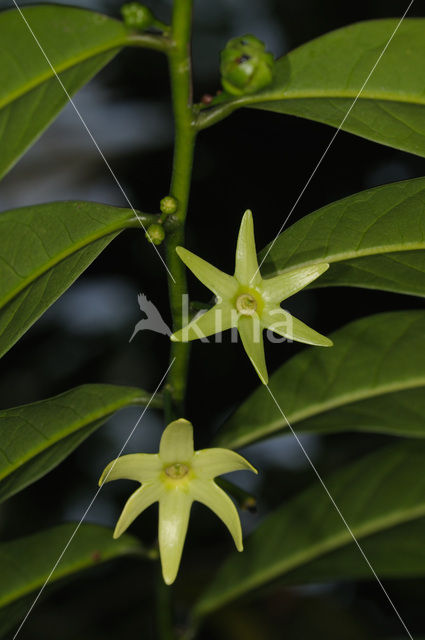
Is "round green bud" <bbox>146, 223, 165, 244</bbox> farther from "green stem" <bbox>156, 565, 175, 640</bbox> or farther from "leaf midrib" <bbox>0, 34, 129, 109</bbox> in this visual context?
"green stem" <bbox>156, 565, 175, 640</bbox>

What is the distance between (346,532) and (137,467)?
731 millimetres

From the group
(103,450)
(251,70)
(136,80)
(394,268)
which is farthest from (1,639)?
(136,80)

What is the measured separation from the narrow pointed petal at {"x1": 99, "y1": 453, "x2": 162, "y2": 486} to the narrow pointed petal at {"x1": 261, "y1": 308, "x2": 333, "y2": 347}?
348mm

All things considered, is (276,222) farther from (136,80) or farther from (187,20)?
(187,20)

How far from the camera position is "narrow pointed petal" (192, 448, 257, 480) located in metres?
1.33

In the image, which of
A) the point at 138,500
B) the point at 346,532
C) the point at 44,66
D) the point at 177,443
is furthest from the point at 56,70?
the point at 346,532

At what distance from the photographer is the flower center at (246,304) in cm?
132

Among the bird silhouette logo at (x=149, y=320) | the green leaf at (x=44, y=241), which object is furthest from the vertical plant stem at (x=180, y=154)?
the bird silhouette logo at (x=149, y=320)

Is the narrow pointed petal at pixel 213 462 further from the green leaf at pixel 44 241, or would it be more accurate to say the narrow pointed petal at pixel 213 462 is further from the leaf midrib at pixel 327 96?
the leaf midrib at pixel 327 96

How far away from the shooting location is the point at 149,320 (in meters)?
2.22

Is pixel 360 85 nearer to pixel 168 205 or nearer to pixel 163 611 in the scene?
pixel 168 205

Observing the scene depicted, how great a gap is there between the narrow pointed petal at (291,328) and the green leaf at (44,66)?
0.54 metres

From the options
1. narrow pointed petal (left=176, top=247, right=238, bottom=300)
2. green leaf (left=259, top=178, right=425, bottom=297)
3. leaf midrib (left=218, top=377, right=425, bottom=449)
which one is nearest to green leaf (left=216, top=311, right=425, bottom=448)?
leaf midrib (left=218, top=377, right=425, bottom=449)

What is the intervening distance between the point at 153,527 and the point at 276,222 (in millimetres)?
1188
